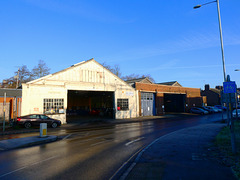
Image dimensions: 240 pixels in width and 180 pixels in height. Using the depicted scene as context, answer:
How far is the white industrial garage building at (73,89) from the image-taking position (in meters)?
21.9

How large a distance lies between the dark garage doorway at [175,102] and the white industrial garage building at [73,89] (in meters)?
18.8

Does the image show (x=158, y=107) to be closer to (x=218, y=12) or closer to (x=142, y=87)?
(x=142, y=87)

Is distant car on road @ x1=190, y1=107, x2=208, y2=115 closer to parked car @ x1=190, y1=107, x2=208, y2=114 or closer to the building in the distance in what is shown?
parked car @ x1=190, y1=107, x2=208, y2=114

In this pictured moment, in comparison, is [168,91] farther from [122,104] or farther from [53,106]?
[53,106]

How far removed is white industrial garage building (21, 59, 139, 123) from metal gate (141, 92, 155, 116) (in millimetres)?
2098

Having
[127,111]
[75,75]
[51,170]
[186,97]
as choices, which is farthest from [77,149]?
[186,97]

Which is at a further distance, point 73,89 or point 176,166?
point 73,89

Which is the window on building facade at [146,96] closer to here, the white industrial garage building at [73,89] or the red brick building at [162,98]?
the red brick building at [162,98]

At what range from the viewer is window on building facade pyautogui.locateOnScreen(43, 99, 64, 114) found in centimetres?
2284

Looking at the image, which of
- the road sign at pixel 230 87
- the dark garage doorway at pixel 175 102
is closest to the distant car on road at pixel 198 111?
the dark garage doorway at pixel 175 102

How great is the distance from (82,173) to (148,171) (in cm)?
215

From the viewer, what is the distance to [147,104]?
36.3 meters

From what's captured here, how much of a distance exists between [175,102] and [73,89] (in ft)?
107

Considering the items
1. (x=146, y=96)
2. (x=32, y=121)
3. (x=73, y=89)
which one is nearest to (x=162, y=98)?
(x=146, y=96)
